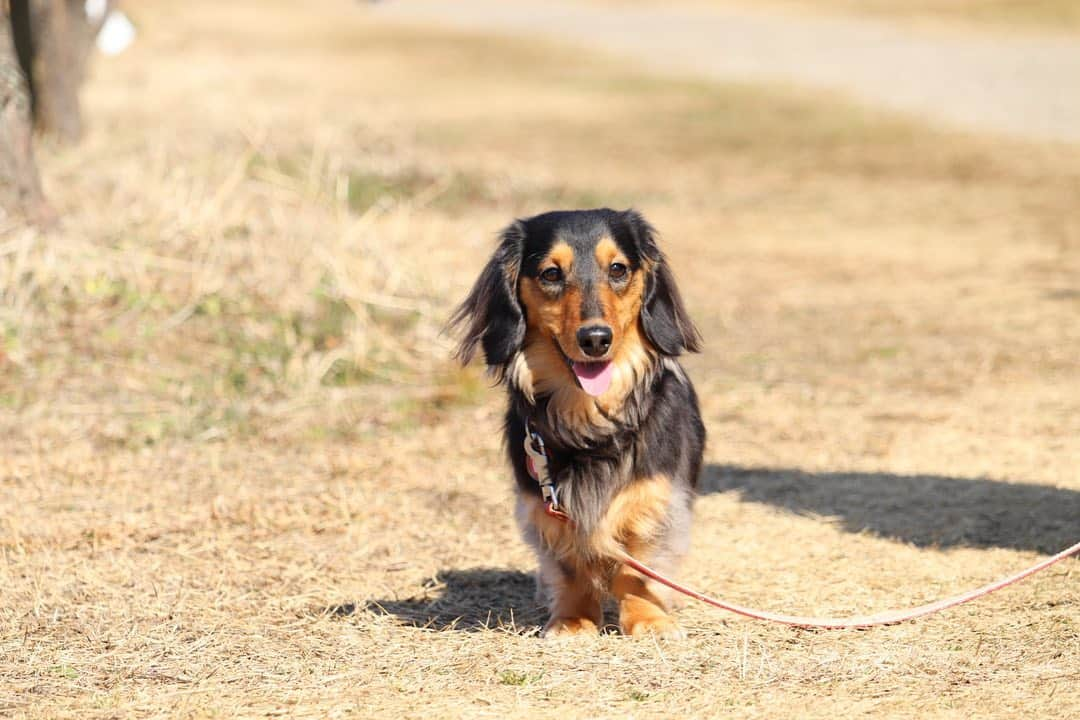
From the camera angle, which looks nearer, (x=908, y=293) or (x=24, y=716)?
(x=24, y=716)

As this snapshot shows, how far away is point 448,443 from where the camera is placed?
602cm

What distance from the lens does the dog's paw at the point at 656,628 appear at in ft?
12.4

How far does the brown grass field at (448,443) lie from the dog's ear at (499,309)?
30.2 inches

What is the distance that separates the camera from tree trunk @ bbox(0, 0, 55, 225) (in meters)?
7.24

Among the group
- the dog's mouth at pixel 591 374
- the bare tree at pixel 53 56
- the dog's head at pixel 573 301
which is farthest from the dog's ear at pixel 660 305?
the bare tree at pixel 53 56

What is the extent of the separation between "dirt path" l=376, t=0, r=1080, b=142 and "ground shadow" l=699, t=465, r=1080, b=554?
9.12 metres

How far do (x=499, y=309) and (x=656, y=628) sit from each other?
3.11 feet

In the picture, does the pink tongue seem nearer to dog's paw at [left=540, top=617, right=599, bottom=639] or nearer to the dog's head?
the dog's head

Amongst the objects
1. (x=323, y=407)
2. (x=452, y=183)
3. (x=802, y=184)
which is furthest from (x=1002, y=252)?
(x=323, y=407)

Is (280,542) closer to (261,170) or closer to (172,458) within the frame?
(172,458)

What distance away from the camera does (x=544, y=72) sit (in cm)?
2233

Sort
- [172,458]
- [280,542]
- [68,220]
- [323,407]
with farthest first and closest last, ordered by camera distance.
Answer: [68,220] < [323,407] < [172,458] < [280,542]

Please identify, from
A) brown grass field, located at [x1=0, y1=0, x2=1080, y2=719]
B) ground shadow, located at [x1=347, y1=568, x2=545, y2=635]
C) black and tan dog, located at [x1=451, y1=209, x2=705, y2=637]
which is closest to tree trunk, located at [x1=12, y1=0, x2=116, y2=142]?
brown grass field, located at [x1=0, y1=0, x2=1080, y2=719]

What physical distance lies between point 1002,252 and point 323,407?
5.16 meters
